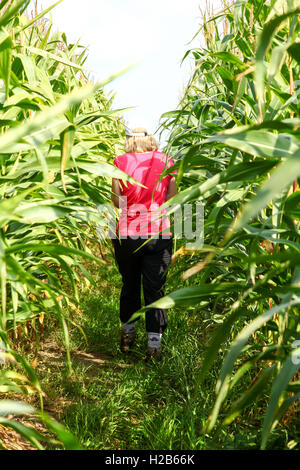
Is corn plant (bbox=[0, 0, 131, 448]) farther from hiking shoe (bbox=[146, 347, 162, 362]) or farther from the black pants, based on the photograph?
hiking shoe (bbox=[146, 347, 162, 362])

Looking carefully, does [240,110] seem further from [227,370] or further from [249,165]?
[227,370]

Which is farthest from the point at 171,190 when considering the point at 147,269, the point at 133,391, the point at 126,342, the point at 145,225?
the point at 133,391

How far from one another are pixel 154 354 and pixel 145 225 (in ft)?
2.25

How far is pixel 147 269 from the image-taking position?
232cm

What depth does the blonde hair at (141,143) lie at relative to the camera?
223cm

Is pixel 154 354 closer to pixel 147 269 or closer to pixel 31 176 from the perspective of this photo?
pixel 147 269

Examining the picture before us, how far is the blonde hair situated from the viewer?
223 cm

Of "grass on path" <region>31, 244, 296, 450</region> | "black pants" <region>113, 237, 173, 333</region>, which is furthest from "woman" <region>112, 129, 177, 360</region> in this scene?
"grass on path" <region>31, 244, 296, 450</region>

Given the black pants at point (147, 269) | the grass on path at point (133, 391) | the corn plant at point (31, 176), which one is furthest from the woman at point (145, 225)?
the corn plant at point (31, 176)

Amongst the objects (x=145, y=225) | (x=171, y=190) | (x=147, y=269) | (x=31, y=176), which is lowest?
(x=147, y=269)

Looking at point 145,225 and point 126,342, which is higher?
point 145,225

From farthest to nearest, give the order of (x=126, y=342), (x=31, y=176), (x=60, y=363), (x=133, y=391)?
1. (x=126, y=342)
2. (x=60, y=363)
3. (x=133, y=391)
4. (x=31, y=176)
